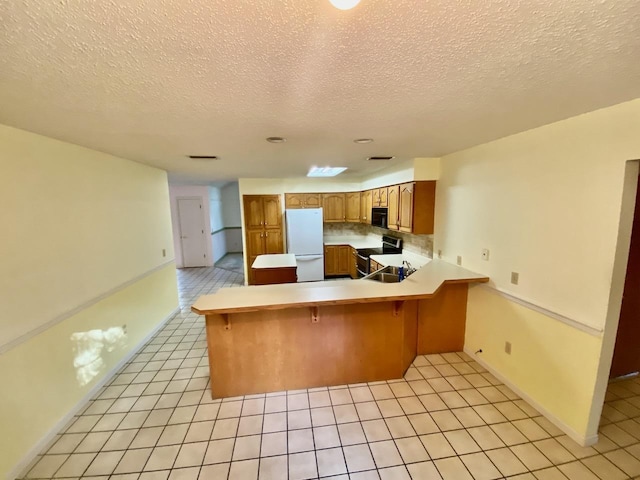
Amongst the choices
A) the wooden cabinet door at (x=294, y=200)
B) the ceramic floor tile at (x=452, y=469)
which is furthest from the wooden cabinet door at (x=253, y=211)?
the ceramic floor tile at (x=452, y=469)

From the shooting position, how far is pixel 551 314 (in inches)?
79.0

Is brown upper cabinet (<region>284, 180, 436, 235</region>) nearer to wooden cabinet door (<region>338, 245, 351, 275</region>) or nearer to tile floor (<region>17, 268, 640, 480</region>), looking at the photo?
wooden cabinet door (<region>338, 245, 351, 275</region>)

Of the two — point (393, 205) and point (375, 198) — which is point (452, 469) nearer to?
point (393, 205)

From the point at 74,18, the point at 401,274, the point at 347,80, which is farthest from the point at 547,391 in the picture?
the point at 74,18

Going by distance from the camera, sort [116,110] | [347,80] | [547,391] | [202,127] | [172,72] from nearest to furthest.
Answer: [172,72] → [347,80] → [116,110] → [202,127] → [547,391]

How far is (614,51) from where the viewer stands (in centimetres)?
100

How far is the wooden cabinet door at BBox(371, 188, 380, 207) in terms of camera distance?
462 cm

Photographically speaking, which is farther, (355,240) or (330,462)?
(355,240)

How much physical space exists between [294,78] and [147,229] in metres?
3.15

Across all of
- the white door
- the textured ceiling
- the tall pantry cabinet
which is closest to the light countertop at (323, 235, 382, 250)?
the tall pantry cabinet

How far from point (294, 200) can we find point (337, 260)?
5.11 ft

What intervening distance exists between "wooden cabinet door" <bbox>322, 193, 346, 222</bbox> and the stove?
1085mm

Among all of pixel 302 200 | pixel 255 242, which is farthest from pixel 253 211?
pixel 302 200

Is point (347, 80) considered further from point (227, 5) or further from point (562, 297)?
point (562, 297)
